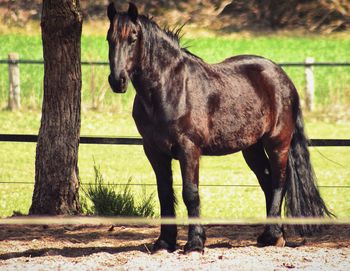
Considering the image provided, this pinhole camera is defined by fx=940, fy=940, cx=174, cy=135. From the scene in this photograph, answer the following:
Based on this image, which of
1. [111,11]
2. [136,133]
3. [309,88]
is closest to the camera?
[111,11]

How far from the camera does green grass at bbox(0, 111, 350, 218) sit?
38.6 ft

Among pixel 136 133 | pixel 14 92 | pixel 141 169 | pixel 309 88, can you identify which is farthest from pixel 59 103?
pixel 309 88

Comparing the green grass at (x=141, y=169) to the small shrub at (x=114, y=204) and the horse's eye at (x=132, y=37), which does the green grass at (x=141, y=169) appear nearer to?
the small shrub at (x=114, y=204)

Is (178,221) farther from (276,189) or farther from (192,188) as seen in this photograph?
(276,189)

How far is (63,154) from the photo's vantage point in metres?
9.30

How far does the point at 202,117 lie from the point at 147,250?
1.27 meters

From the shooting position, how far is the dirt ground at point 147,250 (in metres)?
7.37

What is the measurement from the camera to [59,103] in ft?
30.4

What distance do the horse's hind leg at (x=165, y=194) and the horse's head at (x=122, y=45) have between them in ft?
2.47

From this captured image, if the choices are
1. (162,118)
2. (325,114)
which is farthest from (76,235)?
(325,114)

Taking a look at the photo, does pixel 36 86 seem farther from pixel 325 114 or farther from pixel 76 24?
pixel 76 24

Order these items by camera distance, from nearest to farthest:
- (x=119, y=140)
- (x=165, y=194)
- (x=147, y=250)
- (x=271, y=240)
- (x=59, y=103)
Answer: (x=165, y=194)
(x=147, y=250)
(x=271, y=240)
(x=59, y=103)
(x=119, y=140)

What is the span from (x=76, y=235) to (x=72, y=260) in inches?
49.7

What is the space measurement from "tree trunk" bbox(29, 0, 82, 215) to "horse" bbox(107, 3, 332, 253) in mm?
1783
